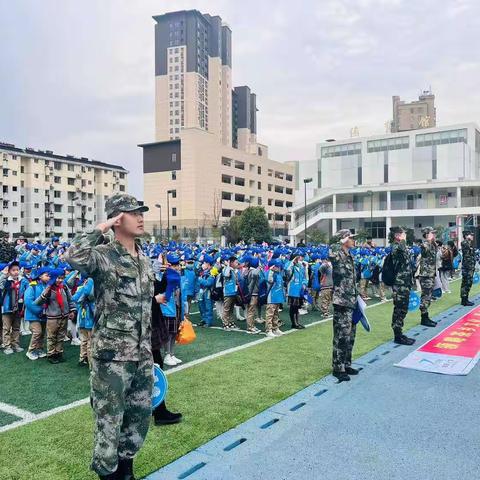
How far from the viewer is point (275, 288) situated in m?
9.30

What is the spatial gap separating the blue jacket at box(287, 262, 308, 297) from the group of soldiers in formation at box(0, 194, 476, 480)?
0.02 meters

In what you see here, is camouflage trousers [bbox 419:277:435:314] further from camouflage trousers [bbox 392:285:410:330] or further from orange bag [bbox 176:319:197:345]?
orange bag [bbox 176:319:197:345]

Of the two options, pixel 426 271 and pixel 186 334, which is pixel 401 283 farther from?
pixel 186 334

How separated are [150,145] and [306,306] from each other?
66.7 metres

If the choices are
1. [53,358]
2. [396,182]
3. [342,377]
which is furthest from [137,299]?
[396,182]

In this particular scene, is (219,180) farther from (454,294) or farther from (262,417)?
(262,417)

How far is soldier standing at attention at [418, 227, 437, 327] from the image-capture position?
10000 mm

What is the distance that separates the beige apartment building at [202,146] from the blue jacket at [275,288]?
50.5m

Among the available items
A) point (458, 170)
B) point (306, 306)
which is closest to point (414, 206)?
point (458, 170)

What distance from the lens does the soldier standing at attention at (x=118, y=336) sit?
3.02 meters

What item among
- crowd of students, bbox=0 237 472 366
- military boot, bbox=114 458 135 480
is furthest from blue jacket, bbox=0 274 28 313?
military boot, bbox=114 458 135 480

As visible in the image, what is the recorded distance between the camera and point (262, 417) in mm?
4867

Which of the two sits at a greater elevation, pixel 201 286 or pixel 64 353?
pixel 201 286

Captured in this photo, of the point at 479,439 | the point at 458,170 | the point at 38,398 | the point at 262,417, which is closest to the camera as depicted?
the point at 479,439
